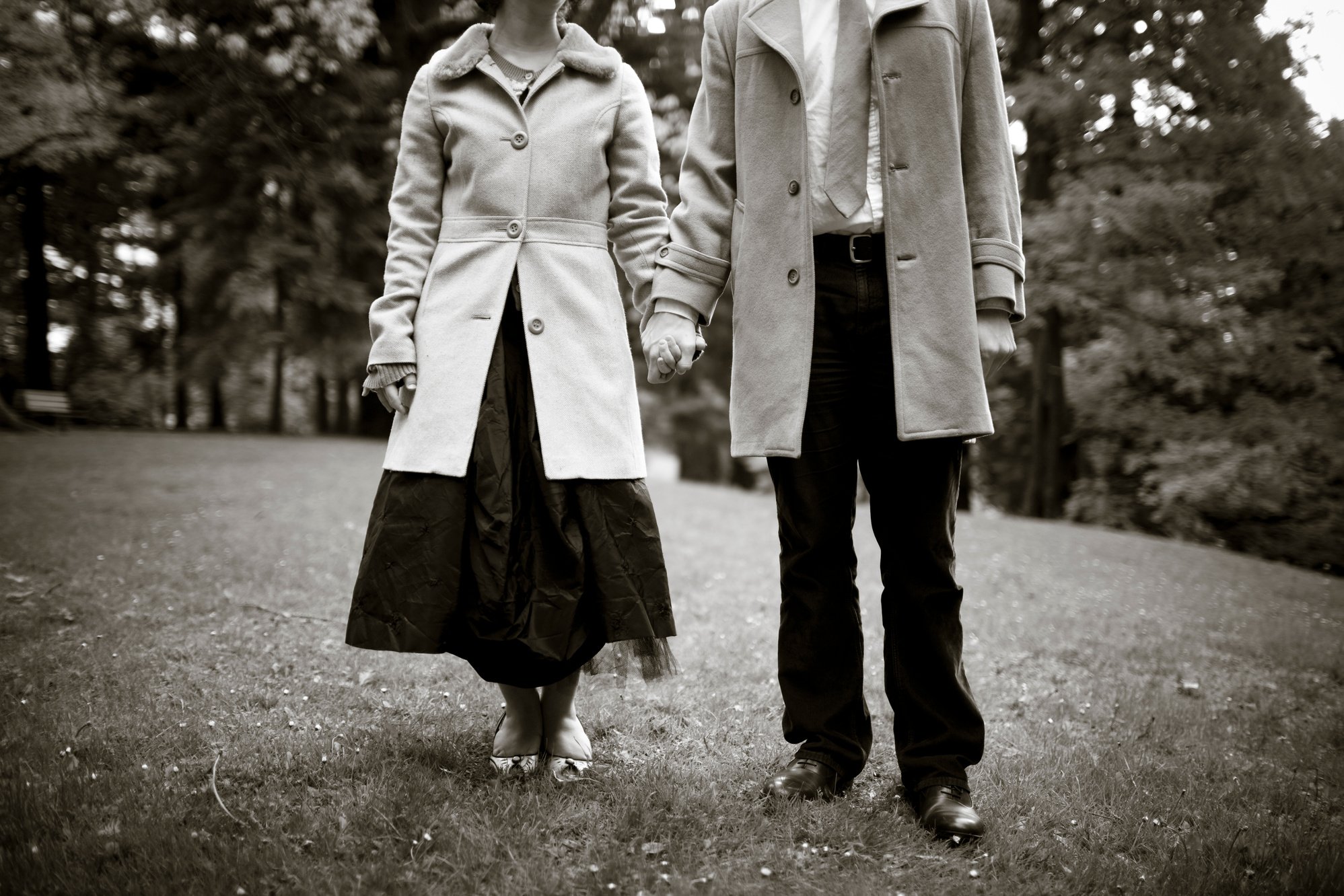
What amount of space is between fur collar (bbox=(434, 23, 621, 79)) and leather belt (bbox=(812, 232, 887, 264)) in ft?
2.64

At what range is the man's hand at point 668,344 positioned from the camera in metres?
2.56

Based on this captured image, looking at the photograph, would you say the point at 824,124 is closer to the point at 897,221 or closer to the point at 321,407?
the point at 897,221

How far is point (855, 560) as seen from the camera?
267cm

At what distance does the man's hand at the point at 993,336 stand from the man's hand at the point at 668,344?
2.46ft

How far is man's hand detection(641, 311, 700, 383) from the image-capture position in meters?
2.56

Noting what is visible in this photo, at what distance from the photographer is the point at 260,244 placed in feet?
50.9

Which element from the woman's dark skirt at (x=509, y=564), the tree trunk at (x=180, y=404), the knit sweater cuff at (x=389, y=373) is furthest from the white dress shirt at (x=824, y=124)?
the tree trunk at (x=180, y=404)

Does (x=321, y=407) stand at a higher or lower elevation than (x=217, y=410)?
higher

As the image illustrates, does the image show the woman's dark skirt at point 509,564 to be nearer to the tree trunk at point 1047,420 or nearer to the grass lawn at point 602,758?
the grass lawn at point 602,758

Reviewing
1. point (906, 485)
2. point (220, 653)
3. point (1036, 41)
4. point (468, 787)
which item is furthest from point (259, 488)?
point (1036, 41)

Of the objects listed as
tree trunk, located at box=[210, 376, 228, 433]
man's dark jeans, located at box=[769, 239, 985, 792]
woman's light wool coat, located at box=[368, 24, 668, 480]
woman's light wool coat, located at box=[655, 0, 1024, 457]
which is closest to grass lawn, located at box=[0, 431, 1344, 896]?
man's dark jeans, located at box=[769, 239, 985, 792]

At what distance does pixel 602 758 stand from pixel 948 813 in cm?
105

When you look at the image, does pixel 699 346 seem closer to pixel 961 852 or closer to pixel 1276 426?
pixel 961 852

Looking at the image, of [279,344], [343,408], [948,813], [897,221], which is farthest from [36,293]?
[948,813]
